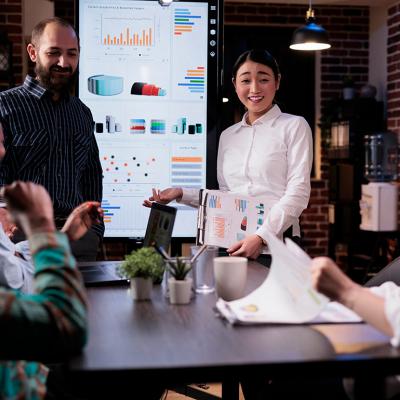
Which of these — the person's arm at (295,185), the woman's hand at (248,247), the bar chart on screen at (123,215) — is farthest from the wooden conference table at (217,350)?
the bar chart on screen at (123,215)

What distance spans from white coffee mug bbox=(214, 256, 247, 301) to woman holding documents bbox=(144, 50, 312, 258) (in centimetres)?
86

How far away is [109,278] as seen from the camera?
1927mm

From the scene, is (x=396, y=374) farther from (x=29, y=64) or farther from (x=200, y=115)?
(x=29, y=64)

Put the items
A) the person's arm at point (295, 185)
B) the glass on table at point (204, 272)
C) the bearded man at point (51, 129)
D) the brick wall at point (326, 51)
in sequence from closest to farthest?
the glass on table at point (204, 272), the person's arm at point (295, 185), the bearded man at point (51, 129), the brick wall at point (326, 51)

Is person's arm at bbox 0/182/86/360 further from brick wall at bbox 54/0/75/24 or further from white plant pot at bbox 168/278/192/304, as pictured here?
brick wall at bbox 54/0/75/24

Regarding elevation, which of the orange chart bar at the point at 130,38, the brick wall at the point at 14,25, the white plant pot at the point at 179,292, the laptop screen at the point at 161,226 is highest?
the brick wall at the point at 14,25

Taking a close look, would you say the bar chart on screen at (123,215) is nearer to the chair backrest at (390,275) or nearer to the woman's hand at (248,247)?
the woman's hand at (248,247)

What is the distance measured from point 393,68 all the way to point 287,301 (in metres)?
5.45

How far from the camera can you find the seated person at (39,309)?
1085 millimetres

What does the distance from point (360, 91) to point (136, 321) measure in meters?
6.00

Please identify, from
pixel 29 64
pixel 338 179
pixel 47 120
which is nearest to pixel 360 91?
pixel 338 179

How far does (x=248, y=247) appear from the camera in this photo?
2.30 meters

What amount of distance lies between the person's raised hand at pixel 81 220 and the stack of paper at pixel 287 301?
14.0 inches

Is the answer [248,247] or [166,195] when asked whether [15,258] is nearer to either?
[248,247]
